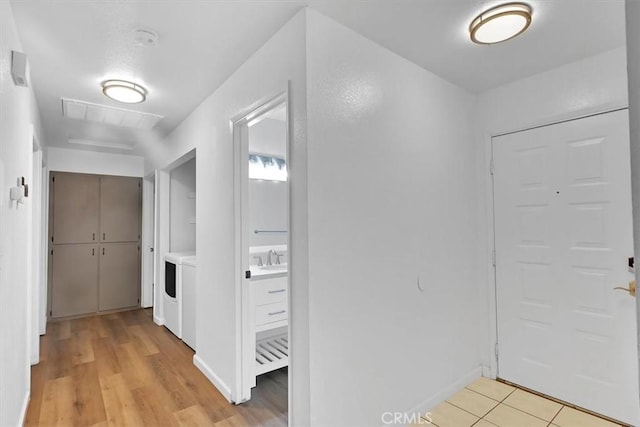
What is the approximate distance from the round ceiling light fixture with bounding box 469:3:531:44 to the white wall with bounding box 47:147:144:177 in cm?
509

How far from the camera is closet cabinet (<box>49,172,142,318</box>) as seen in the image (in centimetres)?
465

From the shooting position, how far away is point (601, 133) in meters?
2.24

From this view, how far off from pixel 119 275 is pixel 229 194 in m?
3.70

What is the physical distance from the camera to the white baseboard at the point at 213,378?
2475 millimetres

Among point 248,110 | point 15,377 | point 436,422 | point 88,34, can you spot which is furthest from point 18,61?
point 436,422

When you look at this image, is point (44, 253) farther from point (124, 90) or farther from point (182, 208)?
point (124, 90)

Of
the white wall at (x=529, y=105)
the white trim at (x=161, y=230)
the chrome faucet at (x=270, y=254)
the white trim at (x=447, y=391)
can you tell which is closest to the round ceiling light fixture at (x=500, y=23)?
the white wall at (x=529, y=105)

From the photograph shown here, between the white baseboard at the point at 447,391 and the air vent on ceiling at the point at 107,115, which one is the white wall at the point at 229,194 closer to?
the air vent on ceiling at the point at 107,115

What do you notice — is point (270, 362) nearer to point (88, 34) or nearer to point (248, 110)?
point (248, 110)

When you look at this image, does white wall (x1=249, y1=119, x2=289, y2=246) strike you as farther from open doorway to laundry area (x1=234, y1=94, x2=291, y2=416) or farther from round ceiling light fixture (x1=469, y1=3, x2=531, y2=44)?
round ceiling light fixture (x1=469, y1=3, x2=531, y2=44)

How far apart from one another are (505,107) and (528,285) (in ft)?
4.81

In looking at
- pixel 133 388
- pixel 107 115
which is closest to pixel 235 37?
pixel 107 115

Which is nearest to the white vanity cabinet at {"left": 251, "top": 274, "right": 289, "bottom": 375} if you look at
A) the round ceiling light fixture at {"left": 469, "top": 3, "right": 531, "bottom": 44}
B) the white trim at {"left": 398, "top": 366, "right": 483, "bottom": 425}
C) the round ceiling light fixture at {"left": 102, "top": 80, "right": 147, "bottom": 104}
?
the white trim at {"left": 398, "top": 366, "right": 483, "bottom": 425}

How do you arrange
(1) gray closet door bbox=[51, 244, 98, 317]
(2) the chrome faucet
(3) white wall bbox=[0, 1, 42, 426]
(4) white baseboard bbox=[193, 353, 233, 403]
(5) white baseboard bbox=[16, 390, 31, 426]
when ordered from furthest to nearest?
(1) gray closet door bbox=[51, 244, 98, 317], (2) the chrome faucet, (4) white baseboard bbox=[193, 353, 233, 403], (5) white baseboard bbox=[16, 390, 31, 426], (3) white wall bbox=[0, 1, 42, 426]
